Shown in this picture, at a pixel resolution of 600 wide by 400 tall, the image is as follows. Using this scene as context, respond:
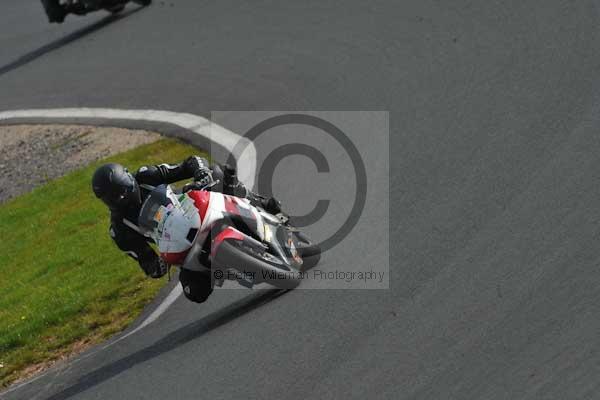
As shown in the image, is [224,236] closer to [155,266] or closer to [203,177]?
[203,177]

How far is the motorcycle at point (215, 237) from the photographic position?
24.8ft

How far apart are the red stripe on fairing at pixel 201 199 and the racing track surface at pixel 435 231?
965mm

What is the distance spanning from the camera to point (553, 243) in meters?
7.16

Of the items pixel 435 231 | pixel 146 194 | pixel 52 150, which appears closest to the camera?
pixel 435 231

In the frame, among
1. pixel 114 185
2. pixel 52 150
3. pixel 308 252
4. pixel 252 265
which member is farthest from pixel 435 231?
pixel 52 150

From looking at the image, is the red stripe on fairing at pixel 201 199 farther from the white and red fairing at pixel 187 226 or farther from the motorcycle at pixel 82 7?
the motorcycle at pixel 82 7

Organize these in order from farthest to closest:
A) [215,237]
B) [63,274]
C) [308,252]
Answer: [63,274]
[308,252]
[215,237]

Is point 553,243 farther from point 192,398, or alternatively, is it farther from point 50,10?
point 50,10

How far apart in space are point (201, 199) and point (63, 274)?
339 cm

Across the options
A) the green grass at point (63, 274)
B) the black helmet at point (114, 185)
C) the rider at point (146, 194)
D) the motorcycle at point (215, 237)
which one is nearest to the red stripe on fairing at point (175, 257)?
the motorcycle at point (215, 237)

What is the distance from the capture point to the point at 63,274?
34.7 ft

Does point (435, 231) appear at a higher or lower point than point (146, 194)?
lower
